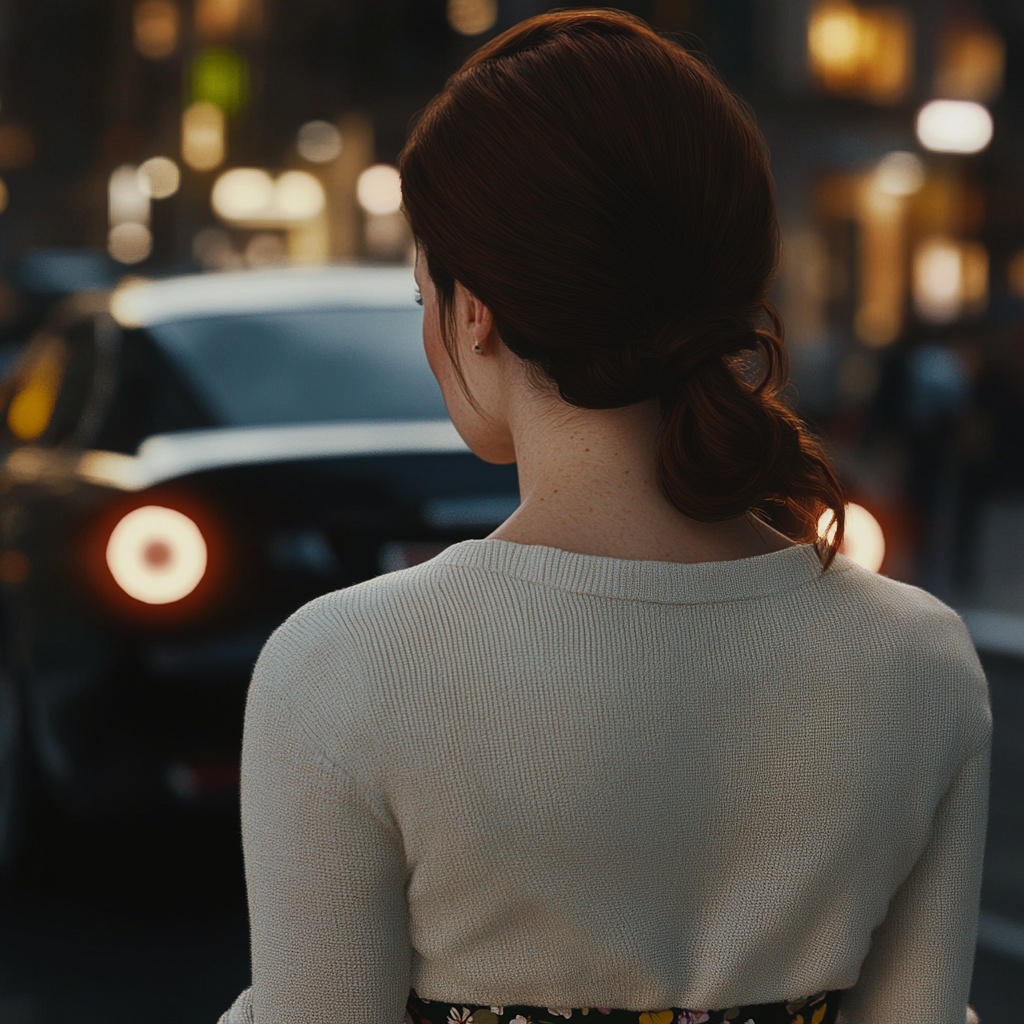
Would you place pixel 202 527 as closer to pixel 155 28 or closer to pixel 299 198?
pixel 299 198

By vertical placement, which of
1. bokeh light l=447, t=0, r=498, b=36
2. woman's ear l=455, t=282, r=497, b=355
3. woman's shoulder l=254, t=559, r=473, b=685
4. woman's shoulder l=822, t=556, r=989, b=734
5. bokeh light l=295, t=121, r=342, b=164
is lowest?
bokeh light l=295, t=121, r=342, b=164

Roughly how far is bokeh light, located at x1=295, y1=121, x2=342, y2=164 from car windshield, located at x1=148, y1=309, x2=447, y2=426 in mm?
34779

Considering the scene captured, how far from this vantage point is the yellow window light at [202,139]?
123ft

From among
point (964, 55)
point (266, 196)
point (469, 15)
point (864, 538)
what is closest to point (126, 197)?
point (266, 196)

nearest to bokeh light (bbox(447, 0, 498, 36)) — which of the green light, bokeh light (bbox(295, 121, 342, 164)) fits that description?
the green light

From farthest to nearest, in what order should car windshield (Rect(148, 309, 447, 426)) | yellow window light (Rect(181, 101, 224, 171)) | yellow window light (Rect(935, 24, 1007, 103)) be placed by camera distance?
yellow window light (Rect(181, 101, 224, 171)), yellow window light (Rect(935, 24, 1007, 103)), car windshield (Rect(148, 309, 447, 426))

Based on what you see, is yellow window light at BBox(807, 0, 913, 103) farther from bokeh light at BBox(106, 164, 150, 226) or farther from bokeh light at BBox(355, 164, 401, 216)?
bokeh light at BBox(106, 164, 150, 226)

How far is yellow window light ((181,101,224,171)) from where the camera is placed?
3744cm

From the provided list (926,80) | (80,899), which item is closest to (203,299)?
(80,899)

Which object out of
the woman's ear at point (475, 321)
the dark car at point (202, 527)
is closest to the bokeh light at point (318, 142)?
the dark car at point (202, 527)

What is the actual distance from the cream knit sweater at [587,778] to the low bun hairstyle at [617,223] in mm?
134

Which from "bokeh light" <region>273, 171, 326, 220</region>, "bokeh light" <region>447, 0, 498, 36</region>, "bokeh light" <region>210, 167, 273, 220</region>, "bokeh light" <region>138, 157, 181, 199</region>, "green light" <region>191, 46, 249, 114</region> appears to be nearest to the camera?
"green light" <region>191, 46, 249, 114</region>

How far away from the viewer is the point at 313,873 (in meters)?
1.28

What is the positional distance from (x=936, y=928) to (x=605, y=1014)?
33 centimetres
